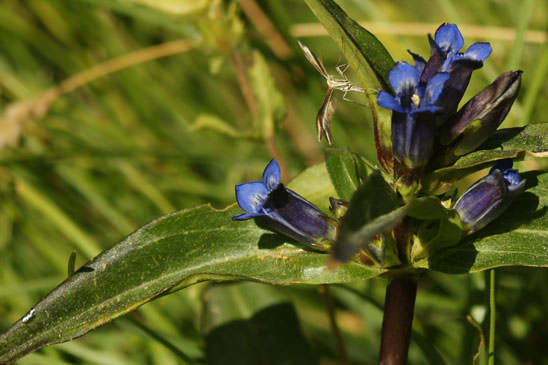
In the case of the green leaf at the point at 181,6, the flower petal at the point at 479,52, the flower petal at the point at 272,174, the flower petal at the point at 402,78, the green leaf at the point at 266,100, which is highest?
the green leaf at the point at 181,6

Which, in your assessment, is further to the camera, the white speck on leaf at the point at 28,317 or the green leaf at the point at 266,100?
the green leaf at the point at 266,100

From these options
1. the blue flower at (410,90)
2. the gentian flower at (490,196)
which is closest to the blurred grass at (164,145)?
the gentian flower at (490,196)

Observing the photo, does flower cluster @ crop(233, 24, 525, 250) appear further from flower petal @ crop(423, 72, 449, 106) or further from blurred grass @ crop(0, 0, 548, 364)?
blurred grass @ crop(0, 0, 548, 364)

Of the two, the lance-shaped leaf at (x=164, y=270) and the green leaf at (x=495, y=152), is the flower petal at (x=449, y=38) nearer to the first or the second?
the green leaf at (x=495, y=152)

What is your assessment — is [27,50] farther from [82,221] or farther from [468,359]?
[468,359]

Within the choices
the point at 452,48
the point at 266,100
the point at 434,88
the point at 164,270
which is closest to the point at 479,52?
the point at 452,48

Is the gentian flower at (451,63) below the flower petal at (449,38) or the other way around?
below

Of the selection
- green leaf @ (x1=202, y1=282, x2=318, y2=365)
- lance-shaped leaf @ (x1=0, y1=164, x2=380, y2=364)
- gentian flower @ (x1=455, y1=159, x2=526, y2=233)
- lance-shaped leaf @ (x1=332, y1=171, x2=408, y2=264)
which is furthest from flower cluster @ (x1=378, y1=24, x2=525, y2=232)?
green leaf @ (x1=202, y1=282, x2=318, y2=365)

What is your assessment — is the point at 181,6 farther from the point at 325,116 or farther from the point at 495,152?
the point at 495,152
